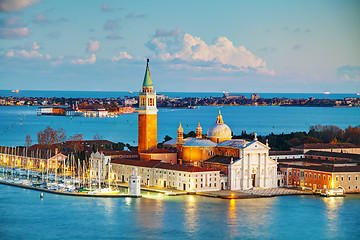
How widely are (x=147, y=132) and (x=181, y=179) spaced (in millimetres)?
5712

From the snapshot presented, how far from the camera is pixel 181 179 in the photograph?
36094mm

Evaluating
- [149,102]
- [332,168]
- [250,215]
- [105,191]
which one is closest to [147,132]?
[149,102]

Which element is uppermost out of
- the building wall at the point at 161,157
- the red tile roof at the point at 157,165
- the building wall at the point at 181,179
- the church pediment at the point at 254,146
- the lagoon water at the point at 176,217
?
the church pediment at the point at 254,146

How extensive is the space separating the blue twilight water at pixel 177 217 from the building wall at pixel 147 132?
5846mm

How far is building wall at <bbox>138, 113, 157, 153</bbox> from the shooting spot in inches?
1611

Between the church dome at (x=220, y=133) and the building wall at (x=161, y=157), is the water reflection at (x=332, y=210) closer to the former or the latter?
the church dome at (x=220, y=133)

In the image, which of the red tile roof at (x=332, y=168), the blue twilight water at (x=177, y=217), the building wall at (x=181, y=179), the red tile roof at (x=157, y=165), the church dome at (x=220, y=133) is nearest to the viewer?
the blue twilight water at (x=177, y=217)

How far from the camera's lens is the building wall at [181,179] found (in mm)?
35750

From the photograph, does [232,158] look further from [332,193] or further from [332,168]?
[332,193]

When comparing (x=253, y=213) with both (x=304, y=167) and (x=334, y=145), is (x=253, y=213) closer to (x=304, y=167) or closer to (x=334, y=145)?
(x=304, y=167)

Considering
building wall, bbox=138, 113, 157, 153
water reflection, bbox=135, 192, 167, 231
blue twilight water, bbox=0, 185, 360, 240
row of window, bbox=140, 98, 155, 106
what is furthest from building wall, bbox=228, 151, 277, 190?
row of window, bbox=140, 98, 155, 106

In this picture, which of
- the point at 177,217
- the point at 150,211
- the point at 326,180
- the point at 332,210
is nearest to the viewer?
the point at 177,217

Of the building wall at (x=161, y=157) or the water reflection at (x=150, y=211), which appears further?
the building wall at (x=161, y=157)

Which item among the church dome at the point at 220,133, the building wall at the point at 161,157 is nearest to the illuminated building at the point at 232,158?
the church dome at the point at 220,133
